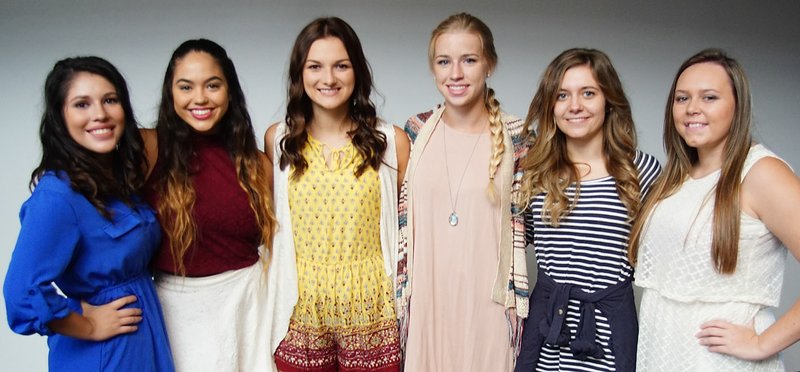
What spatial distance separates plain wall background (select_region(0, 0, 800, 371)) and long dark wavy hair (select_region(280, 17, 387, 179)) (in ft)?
1.68

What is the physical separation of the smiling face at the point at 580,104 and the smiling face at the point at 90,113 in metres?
1.41

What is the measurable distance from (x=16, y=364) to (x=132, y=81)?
157 cm

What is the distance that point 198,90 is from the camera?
2.01 m

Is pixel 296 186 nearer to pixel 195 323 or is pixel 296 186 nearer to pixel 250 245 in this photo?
pixel 250 245

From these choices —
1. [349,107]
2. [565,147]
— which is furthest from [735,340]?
[349,107]

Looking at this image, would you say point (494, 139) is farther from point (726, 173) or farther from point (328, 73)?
point (726, 173)

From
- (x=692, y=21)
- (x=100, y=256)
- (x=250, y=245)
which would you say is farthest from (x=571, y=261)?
(x=692, y=21)

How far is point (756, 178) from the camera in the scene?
5.42 ft

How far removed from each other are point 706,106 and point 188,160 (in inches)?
64.5

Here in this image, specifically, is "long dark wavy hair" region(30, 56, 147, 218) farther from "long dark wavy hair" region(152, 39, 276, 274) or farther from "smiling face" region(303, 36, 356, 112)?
"smiling face" region(303, 36, 356, 112)

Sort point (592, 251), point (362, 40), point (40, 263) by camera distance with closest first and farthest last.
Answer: point (40, 263) < point (592, 251) < point (362, 40)

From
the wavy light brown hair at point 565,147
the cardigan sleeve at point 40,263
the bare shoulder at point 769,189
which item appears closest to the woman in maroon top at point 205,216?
the cardigan sleeve at point 40,263

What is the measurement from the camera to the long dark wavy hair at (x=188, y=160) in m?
1.98

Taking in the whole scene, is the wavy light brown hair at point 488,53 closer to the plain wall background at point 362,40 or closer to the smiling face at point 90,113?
the plain wall background at point 362,40
